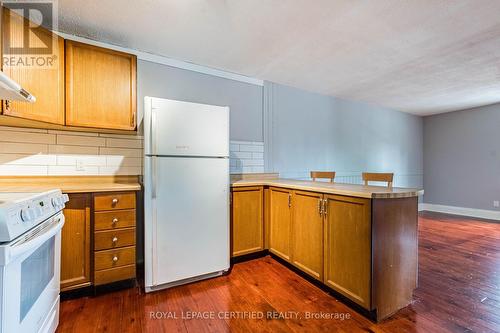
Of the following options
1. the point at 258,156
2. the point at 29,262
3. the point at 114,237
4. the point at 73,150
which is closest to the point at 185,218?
the point at 114,237

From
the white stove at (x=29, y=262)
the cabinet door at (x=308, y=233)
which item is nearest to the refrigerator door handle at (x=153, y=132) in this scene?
the white stove at (x=29, y=262)

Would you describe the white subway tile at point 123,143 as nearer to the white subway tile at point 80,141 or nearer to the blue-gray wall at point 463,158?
the white subway tile at point 80,141

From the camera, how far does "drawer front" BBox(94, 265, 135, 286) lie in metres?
1.85

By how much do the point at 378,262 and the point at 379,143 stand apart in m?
3.81

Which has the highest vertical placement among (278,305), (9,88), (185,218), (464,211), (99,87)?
(99,87)

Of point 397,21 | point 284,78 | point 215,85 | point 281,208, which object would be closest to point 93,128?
point 215,85

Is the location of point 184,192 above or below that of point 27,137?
below

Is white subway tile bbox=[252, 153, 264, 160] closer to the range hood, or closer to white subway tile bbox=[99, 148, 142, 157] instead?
white subway tile bbox=[99, 148, 142, 157]

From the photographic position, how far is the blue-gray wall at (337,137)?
136 inches

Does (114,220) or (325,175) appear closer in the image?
(114,220)

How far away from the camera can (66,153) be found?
7.05 ft

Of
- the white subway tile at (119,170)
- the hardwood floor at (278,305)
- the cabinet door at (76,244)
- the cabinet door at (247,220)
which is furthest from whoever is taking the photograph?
the cabinet door at (247,220)

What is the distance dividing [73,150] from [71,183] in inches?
12.3

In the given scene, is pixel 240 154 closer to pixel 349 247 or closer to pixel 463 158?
pixel 349 247
